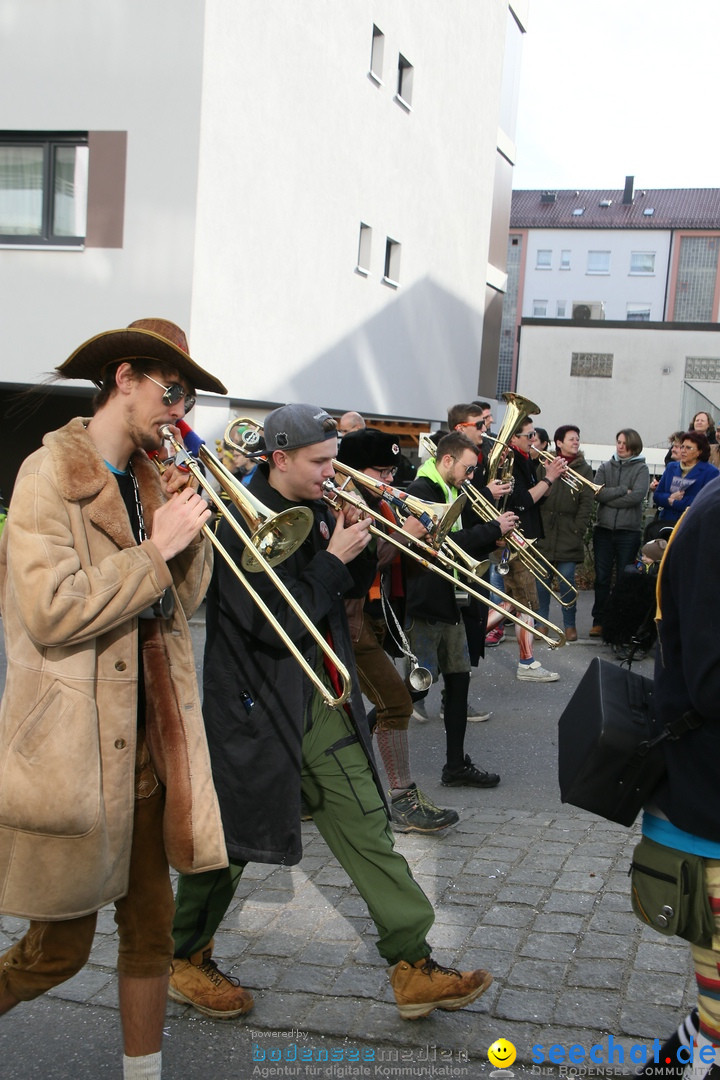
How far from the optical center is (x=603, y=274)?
72188mm

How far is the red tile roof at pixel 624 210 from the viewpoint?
71.4 metres

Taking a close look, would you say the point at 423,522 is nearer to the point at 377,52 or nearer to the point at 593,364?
→ the point at 377,52

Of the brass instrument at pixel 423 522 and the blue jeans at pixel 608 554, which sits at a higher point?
the brass instrument at pixel 423 522

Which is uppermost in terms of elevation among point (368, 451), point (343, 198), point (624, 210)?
point (624, 210)

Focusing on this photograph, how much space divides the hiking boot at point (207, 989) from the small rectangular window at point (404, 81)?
1618 cm

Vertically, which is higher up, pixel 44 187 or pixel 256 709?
pixel 44 187

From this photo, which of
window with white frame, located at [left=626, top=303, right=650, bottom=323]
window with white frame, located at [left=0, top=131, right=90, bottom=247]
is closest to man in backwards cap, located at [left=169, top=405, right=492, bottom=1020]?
window with white frame, located at [left=0, top=131, right=90, bottom=247]

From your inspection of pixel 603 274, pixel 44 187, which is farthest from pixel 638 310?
pixel 44 187

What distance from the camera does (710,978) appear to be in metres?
2.36

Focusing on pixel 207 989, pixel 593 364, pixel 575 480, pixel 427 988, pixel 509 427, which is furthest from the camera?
pixel 593 364

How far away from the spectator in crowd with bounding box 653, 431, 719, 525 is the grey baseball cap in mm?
6248

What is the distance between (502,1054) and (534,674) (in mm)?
5591

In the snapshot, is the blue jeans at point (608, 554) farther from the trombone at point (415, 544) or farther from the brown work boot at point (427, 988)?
the brown work boot at point (427, 988)

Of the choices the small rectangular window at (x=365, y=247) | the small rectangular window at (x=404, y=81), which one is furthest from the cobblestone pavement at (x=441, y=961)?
the small rectangular window at (x=404, y=81)
